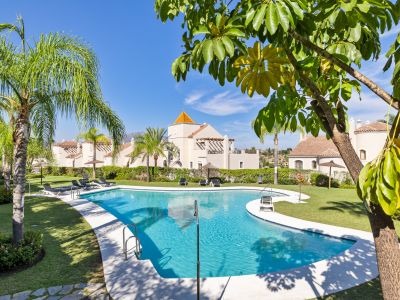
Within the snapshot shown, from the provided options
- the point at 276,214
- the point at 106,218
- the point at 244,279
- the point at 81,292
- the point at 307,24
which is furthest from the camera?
the point at 276,214

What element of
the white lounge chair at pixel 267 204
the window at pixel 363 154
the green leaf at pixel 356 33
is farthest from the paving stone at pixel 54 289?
the window at pixel 363 154

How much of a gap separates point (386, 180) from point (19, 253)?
9.82 metres

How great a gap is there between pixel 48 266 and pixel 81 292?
7.52ft

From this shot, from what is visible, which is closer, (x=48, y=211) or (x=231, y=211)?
(x=48, y=211)

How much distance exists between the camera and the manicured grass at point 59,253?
7.41 m

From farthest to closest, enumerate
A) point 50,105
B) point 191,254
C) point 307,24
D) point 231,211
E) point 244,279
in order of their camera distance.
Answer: point 231,211 < point 191,254 < point 50,105 < point 244,279 < point 307,24

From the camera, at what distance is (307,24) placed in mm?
2115

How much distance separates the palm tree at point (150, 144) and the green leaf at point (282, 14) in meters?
34.6

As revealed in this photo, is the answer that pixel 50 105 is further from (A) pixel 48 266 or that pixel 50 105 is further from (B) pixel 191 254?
(B) pixel 191 254

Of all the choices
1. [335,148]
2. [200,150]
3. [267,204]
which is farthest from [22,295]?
[335,148]

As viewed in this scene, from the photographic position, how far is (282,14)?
5.64 ft

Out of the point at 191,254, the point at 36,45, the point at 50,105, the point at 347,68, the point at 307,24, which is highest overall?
the point at 36,45

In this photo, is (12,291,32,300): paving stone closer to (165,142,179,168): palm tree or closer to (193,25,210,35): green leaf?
(193,25,210,35): green leaf

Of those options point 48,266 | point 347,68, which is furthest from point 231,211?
point 347,68
